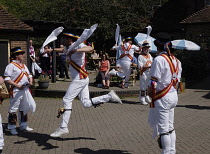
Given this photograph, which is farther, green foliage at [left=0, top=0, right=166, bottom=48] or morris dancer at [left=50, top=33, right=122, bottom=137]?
green foliage at [left=0, top=0, right=166, bottom=48]

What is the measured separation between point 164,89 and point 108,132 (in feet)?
8.80

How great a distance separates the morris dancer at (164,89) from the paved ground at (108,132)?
3.19ft

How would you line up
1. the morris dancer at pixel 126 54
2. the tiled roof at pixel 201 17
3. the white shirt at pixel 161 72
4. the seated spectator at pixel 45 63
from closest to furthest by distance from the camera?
the white shirt at pixel 161 72 < the morris dancer at pixel 126 54 < the seated spectator at pixel 45 63 < the tiled roof at pixel 201 17

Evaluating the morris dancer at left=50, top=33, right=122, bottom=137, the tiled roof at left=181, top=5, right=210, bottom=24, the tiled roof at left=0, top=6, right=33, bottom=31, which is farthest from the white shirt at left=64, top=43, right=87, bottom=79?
the tiled roof at left=181, top=5, right=210, bottom=24

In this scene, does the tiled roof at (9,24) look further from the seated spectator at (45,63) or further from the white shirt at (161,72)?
the white shirt at (161,72)

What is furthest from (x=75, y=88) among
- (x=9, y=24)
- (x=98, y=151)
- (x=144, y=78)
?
(x=9, y=24)

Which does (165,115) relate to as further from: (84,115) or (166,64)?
(84,115)

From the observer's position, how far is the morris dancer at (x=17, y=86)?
279 inches

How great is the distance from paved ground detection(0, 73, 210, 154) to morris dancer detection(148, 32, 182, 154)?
3.19ft

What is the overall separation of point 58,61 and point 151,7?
16.1m

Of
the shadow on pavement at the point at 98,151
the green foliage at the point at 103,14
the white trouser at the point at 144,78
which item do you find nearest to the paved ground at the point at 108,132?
the shadow on pavement at the point at 98,151

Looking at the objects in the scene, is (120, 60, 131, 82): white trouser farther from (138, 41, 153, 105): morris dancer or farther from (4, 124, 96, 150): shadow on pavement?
(4, 124, 96, 150): shadow on pavement

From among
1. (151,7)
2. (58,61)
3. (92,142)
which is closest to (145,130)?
(92,142)

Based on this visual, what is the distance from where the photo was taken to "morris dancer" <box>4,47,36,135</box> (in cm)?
709
